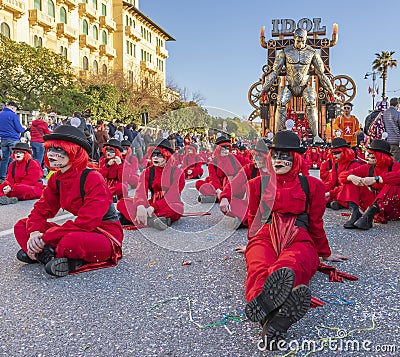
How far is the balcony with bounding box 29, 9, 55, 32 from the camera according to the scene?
3359 centimetres

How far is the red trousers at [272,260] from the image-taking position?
2799 millimetres

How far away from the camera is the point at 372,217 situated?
5824 millimetres

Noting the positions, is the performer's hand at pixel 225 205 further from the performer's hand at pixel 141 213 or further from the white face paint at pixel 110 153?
the white face paint at pixel 110 153

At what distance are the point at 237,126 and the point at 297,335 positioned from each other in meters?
2.13

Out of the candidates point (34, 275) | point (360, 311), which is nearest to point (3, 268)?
point (34, 275)

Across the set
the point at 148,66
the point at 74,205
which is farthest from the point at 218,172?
the point at 148,66

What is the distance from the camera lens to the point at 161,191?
614 centimetres

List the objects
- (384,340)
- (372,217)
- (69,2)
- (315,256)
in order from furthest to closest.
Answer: (69,2), (372,217), (315,256), (384,340)

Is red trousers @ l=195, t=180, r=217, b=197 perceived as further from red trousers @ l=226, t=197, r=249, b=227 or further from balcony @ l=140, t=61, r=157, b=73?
balcony @ l=140, t=61, r=157, b=73

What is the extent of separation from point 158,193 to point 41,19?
1274 inches

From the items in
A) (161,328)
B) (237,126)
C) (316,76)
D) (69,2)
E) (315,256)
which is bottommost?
(161,328)

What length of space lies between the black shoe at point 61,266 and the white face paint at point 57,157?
79cm

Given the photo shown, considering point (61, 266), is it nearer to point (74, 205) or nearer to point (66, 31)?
point (74, 205)

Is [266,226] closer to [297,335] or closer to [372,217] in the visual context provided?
[297,335]
